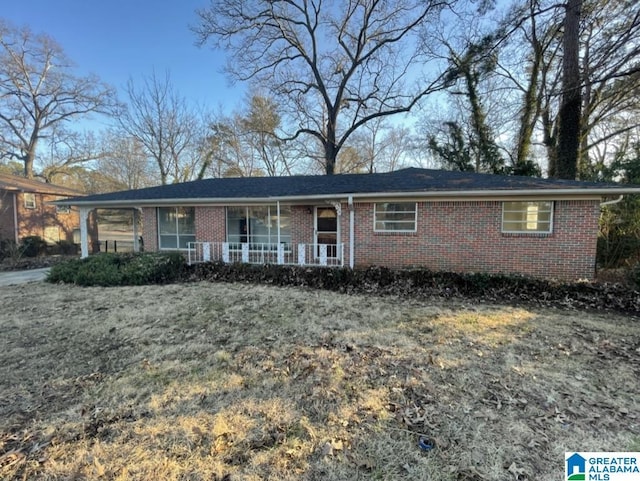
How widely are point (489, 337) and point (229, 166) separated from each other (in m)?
25.9

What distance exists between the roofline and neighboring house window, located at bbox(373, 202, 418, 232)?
49cm

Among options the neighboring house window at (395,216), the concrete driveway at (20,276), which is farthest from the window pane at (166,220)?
the neighboring house window at (395,216)

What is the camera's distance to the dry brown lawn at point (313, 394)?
2.34m

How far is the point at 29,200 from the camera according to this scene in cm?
1725

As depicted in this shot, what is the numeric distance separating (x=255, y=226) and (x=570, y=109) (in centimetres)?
1325

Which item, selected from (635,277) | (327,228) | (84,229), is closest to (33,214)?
(84,229)

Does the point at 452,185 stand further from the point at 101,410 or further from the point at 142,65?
the point at 142,65

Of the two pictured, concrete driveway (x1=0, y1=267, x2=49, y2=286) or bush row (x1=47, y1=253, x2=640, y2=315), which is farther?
concrete driveway (x1=0, y1=267, x2=49, y2=286)

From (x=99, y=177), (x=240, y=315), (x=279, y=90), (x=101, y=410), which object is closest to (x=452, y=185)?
(x=240, y=315)

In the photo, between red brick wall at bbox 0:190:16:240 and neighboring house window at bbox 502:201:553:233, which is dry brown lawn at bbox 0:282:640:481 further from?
red brick wall at bbox 0:190:16:240

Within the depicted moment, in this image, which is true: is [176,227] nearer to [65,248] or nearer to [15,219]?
[65,248]

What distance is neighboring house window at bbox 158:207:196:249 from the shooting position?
11.7m

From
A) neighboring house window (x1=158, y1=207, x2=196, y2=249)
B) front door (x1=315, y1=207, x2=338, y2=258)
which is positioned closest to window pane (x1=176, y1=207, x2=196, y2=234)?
neighboring house window (x1=158, y1=207, x2=196, y2=249)

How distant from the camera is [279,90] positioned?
22.3m
